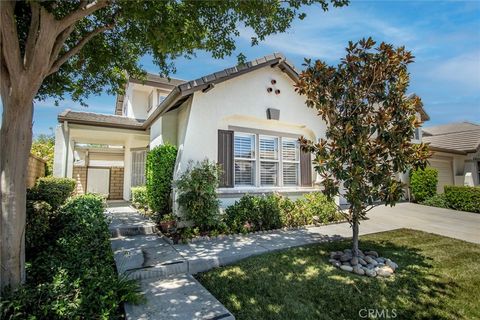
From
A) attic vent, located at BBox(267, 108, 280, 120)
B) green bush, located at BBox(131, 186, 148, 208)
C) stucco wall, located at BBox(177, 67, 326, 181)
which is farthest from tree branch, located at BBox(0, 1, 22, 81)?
attic vent, located at BBox(267, 108, 280, 120)

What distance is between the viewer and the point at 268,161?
441 inches

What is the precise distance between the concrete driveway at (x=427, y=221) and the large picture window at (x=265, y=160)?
3884 mm

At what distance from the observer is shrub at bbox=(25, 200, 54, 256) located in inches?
210

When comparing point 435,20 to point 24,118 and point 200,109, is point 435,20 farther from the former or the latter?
point 24,118

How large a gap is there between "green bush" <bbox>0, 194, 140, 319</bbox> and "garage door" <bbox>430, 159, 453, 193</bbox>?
74.3ft

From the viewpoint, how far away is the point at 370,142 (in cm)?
618

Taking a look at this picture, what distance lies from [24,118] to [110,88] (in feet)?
18.8

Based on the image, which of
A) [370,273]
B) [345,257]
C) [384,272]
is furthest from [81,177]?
[384,272]

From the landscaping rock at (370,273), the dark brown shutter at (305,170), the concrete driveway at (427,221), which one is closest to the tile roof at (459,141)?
the concrete driveway at (427,221)

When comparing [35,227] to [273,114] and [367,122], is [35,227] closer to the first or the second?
[367,122]

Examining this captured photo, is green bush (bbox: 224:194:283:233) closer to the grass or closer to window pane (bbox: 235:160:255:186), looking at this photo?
window pane (bbox: 235:160:255:186)

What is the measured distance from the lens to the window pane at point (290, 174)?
38.4ft

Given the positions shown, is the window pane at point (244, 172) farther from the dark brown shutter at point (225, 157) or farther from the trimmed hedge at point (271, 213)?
the trimmed hedge at point (271, 213)

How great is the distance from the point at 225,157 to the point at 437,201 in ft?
46.8
